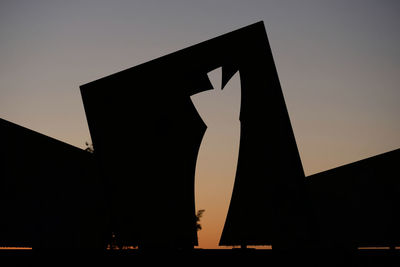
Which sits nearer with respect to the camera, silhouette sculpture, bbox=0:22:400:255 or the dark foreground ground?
the dark foreground ground

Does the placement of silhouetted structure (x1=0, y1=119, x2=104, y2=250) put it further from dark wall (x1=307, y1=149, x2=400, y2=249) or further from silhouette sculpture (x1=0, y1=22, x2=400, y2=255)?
dark wall (x1=307, y1=149, x2=400, y2=249)

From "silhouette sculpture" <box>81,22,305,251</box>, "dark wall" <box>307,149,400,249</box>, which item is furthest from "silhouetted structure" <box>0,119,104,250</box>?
"dark wall" <box>307,149,400,249</box>

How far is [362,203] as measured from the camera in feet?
50.2

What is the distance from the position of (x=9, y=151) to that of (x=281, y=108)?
323 inches

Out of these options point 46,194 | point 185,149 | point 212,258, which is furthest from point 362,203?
point 46,194

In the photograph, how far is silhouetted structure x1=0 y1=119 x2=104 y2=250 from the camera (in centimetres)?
1234

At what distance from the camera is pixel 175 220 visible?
9.90 meters

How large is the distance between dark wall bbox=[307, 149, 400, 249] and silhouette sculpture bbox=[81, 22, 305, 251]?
18.0 feet

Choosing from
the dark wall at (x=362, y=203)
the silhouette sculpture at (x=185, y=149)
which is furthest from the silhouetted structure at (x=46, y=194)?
the dark wall at (x=362, y=203)

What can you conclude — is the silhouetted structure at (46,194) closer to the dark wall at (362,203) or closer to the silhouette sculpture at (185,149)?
the silhouette sculpture at (185,149)

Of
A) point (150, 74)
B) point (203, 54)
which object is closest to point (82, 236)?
point (150, 74)

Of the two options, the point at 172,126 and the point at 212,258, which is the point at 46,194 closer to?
the point at 172,126

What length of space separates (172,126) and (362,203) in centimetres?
872

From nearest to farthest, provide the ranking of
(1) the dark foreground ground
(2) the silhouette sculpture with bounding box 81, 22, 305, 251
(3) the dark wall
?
(1) the dark foreground ground, (2) the silhouette sculpture with bounding box 81, 22, 305, 251, (3) the dark wall
